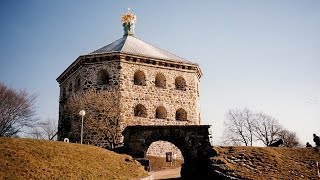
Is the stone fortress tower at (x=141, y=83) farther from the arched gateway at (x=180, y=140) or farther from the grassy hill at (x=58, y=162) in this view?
the grassy hill at (x=58, y=162)

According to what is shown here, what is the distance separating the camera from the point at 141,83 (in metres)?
30.1

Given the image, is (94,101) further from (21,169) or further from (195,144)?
(21,169)

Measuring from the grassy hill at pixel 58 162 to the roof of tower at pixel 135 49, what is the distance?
46.5 ft

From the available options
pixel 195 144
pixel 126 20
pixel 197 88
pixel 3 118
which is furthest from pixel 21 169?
pixel 126 20

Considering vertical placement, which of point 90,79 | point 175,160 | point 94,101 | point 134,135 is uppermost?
point 90,79

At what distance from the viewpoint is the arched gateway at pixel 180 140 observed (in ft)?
66.7

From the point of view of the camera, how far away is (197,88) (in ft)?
110

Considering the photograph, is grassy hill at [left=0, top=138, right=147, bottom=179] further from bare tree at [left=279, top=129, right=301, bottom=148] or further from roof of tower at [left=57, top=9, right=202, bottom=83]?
bare tree at [left=279, top=129, right=301, bottom=148]

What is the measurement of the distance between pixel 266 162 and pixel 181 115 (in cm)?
1270

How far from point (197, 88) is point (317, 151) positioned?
14101mm

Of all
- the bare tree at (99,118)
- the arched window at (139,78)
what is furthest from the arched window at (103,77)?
the arched window at (139,78)

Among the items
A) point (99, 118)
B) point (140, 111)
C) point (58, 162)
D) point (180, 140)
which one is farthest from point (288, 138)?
point (58, 162)

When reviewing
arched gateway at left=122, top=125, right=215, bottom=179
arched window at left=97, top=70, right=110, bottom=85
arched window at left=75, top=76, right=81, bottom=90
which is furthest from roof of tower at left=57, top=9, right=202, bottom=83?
arched gateway at left=122, top=125, right=215, bottom=179

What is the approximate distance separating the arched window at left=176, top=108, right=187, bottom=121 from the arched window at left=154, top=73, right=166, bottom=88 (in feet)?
9.01
